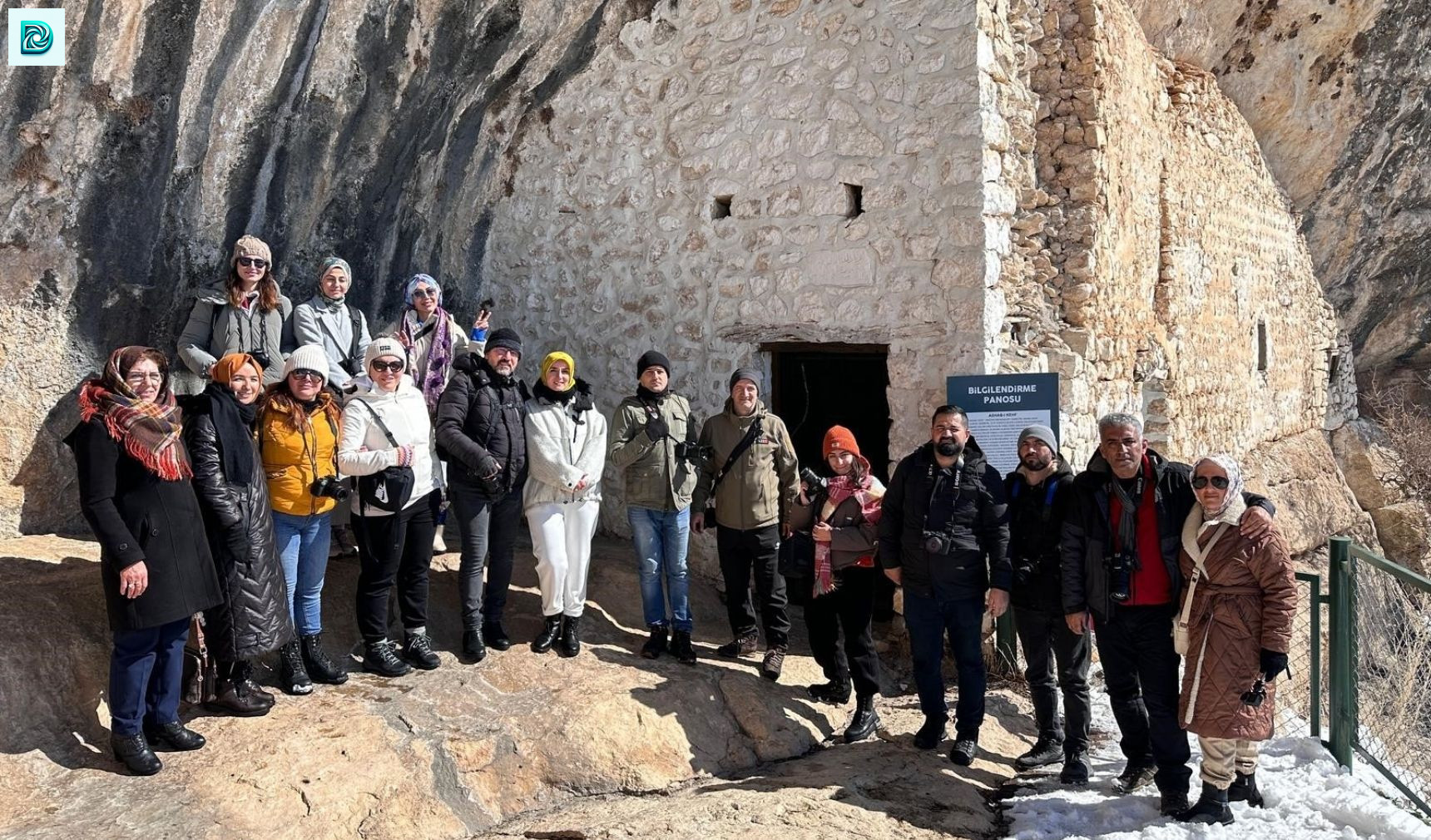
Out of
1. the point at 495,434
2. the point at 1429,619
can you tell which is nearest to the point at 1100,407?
the point at 1429,619

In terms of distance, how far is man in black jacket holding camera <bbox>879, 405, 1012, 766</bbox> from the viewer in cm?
466

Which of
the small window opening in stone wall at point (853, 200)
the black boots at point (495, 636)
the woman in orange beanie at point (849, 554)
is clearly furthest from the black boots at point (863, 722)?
the small window opening in stone wall at point (853, 200)

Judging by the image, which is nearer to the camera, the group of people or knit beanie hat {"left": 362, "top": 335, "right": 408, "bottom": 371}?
the group of people

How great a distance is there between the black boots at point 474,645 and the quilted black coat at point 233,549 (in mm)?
1043

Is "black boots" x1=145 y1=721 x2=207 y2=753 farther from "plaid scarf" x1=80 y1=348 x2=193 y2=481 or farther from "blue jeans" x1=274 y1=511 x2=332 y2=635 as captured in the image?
"plaid scarf" x1=80 y1=348 x2=193 y2=481

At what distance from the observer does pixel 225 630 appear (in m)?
4.20

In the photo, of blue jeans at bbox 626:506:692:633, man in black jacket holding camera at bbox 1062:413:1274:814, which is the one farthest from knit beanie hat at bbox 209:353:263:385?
man in black jacket holding camera at bbox 1062:413:1274:814

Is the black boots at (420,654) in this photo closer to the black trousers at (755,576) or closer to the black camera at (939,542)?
the black trousers at (755,576)

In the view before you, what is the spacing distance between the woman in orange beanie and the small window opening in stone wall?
1.71 metres

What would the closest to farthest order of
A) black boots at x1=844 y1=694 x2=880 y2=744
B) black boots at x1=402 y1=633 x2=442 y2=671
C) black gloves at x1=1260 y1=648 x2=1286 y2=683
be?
black gloves at x1=1260 y1=648 x2=1286 y2=683
black boots at x1=402 y1=633 x2=442 y2=671
black boots at x1=844 y1=694 x2=880 y2=744


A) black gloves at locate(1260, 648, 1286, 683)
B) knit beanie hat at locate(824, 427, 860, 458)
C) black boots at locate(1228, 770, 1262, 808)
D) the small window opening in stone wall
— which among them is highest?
the small window opening in stone wall

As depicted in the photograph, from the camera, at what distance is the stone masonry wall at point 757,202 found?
600 centimetres

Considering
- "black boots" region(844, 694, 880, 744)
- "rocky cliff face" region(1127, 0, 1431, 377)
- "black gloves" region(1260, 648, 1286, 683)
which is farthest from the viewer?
"rocky cliff face" region(1127, 0, 1431, 377)

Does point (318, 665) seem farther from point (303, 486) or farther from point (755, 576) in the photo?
point (755, 576)
